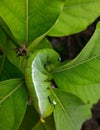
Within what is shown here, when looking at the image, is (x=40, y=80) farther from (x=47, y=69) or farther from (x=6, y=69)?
(x=6, y=69)

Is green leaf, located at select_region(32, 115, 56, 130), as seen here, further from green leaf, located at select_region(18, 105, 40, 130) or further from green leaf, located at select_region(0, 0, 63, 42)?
green leaf, located at select_region(0, 0, 63, 42)

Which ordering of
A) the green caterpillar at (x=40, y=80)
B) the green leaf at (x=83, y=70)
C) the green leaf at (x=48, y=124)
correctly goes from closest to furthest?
the green caterpillar at (x=40, y=80) < the green leaf at (x=83, y=70) < the green leaf at (x=48, y=124)

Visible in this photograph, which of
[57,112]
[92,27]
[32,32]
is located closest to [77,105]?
[57,112]

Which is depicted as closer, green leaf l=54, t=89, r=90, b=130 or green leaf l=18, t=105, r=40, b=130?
green leaf l=54, t=89, r=90, b=130

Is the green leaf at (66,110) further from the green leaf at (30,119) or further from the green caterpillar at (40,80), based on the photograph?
the green leaf at (30,119)

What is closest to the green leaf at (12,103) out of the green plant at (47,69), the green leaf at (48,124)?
the green plant at (47,69)

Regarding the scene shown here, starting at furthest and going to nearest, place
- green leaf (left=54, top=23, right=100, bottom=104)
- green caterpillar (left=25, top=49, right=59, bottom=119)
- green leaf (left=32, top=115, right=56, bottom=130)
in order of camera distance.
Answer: green leaf (left=32, top=115, right=56, bottom=130), green leaf (left=54, top=23, right=100, bottom=104), green caterpillar (left=25, top=49, right=59, bottom=119)

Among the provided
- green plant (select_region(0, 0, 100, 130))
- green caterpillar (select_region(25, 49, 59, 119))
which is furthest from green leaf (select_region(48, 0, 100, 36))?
green caterpillar (select_region(25, 49, 59, 119))
